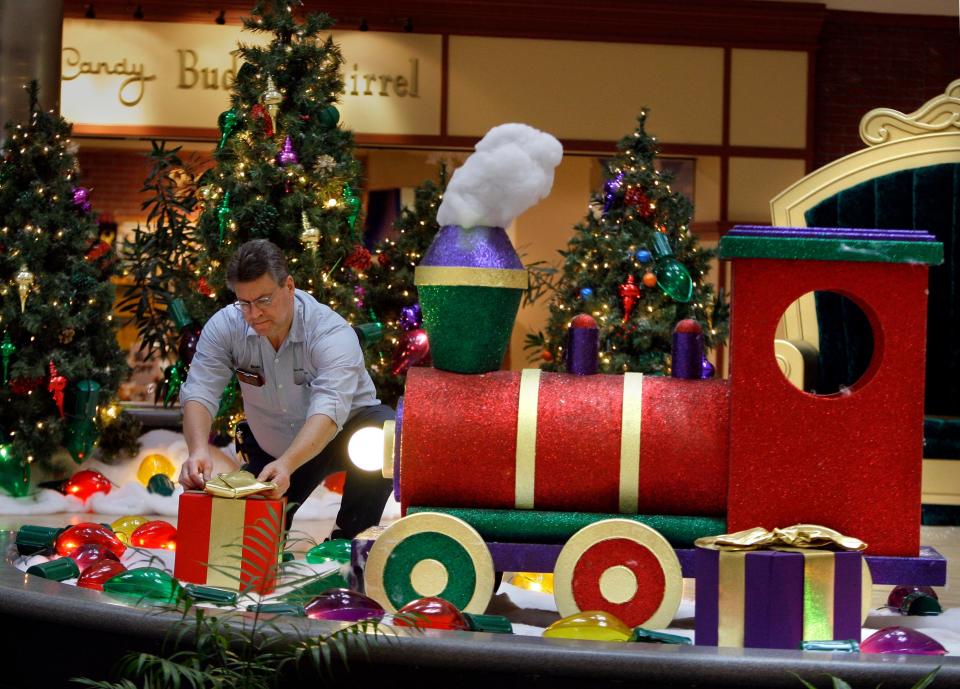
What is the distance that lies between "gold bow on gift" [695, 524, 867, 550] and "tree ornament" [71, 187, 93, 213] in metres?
3.94

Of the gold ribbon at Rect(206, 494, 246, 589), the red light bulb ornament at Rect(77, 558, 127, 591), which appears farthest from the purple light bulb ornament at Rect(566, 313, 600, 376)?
the red light bulb ornament at Rect(77, 558, 127, 591)

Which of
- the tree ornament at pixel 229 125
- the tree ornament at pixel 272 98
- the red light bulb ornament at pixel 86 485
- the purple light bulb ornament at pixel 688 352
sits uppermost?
the tree ornament at pixel 272 98

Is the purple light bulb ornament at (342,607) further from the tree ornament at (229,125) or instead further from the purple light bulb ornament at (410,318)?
the purple light bulb ornament at (410,318)

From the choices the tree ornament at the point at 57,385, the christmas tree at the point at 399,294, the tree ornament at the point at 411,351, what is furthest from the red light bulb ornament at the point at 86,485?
the tree ornament at the point at 411,351

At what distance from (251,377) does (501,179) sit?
3.71 ft

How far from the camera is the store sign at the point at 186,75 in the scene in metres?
8.99

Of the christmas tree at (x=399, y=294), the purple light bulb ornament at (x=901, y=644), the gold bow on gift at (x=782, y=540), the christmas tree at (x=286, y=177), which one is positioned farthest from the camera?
the christmas tree at (x=399, y=294)

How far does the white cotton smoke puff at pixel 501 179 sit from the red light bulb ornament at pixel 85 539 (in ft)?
4.36

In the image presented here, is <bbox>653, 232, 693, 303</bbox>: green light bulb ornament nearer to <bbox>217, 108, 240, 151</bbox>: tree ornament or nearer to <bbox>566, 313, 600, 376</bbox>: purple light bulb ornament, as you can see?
<bbox>566, 313, 600, 376</bbox>: purple light bulb ornament

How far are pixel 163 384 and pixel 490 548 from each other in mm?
4008

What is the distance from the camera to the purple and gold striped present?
8.67ft

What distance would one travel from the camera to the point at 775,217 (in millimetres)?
5730

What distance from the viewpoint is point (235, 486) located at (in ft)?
9.64

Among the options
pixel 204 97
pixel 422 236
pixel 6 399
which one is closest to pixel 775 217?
pixel 422 236
